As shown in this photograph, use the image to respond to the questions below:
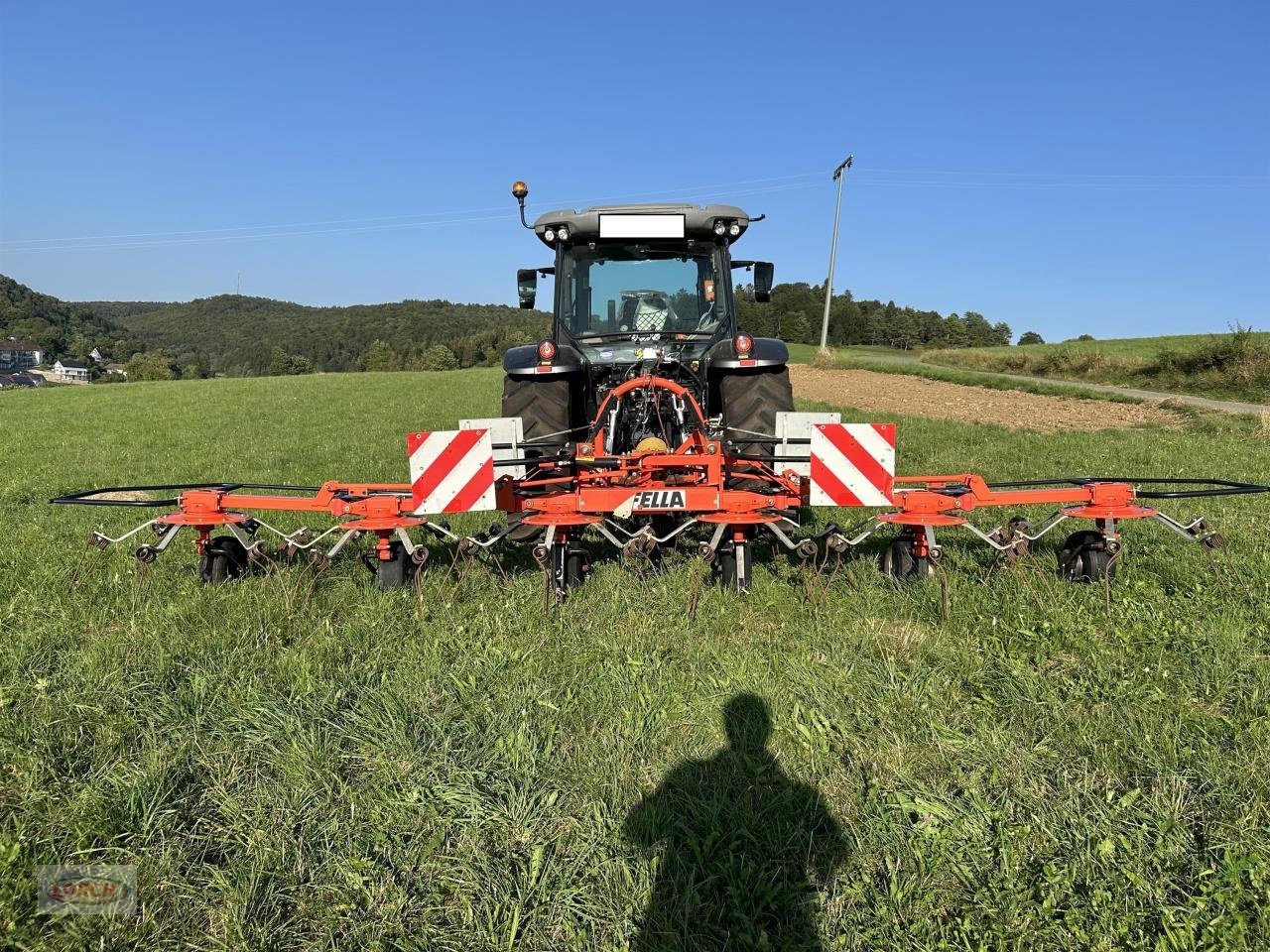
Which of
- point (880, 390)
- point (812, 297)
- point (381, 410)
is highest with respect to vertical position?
point (812, 297)

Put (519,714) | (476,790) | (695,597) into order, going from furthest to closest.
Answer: (695,597), (519,714), (476,790)

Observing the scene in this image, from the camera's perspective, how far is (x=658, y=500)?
361 cm

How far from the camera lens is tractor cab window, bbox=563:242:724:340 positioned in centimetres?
546

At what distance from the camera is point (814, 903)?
1.74 meters

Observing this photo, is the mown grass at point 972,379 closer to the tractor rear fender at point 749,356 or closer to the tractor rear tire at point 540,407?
the tractor rear fender at point 749,356

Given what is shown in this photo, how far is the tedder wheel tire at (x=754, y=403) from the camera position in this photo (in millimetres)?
4809

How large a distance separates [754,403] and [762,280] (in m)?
1.45

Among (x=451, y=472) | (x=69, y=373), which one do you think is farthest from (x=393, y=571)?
(x=69, y=373)

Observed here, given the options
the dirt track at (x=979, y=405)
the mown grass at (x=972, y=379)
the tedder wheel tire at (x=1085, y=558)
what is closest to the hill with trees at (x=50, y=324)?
the mown grass at (x=972, y=379)

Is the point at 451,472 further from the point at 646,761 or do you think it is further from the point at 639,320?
the point at 639,320

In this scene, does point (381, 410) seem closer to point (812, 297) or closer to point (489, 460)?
point (489, 460)

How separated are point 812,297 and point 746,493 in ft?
244

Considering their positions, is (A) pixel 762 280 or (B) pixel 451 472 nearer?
(B) pixel 451 472

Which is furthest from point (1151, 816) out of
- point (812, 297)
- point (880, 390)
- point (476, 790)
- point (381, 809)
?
point (812, 297)
